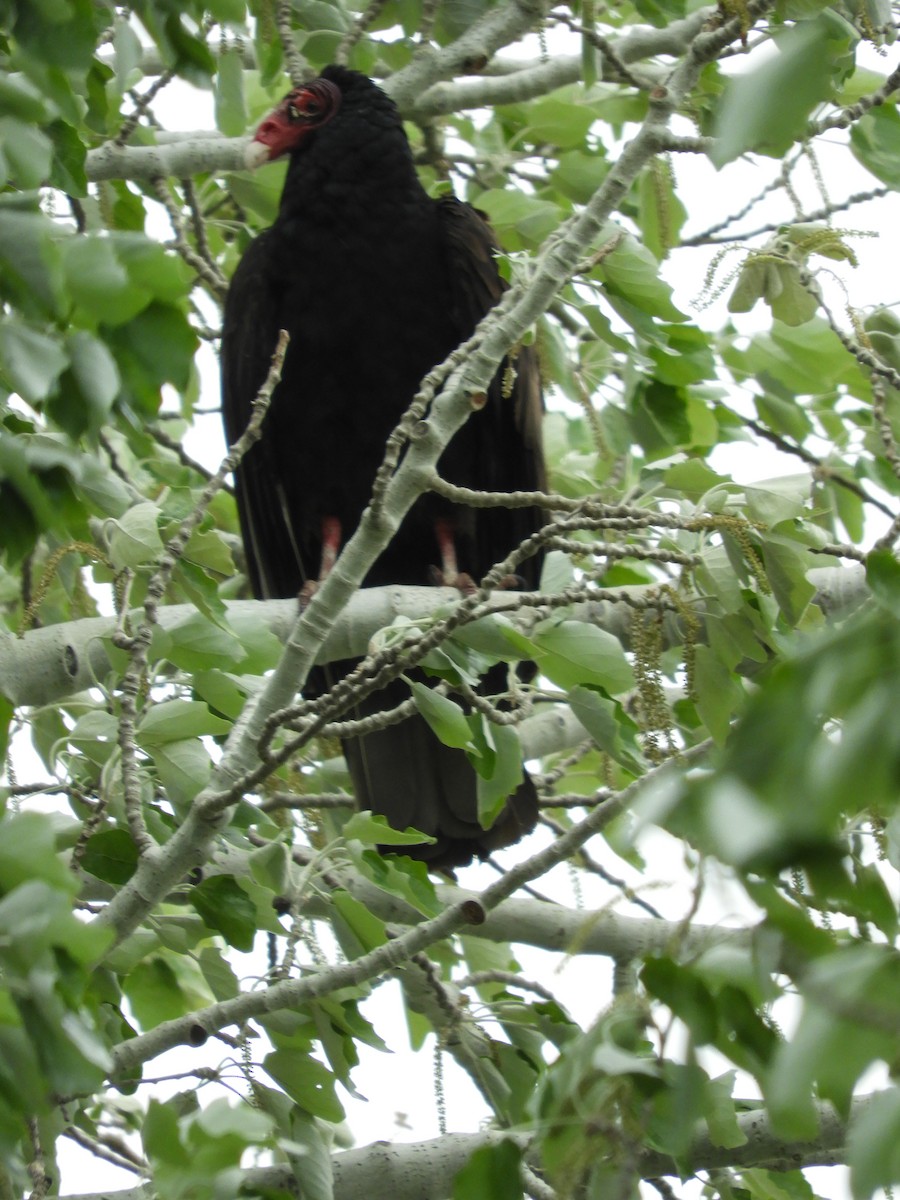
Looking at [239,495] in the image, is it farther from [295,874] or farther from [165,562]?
[165,562]

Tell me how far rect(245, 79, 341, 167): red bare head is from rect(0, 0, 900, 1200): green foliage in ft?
0.39

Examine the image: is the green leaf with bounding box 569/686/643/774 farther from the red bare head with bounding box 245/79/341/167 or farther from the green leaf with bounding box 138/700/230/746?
the red bare head with bounding box 245/79/341/167

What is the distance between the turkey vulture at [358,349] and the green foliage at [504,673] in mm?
147

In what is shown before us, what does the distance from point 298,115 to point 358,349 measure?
28.3 inches

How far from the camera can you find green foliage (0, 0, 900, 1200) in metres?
0.92

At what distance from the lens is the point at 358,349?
3.70m

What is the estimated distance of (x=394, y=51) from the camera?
3.47 meters

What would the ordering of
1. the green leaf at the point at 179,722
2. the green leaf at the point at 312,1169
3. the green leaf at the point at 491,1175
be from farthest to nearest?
the green leaf at the point at 179,722, the green leaf at the point at 312,1169, the green leaf at the point at 491,1175

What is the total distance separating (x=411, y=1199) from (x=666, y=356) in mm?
1546

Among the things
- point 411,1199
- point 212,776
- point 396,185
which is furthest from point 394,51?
point 411,1199

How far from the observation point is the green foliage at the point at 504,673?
3.01 ft

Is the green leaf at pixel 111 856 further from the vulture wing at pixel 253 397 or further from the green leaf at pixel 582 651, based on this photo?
the vulture wing at pixel 253 397

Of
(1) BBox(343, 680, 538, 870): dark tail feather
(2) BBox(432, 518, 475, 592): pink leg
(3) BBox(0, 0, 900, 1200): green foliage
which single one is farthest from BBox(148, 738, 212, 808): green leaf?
(2) BBox(432, 518, 475, 592): pink leg

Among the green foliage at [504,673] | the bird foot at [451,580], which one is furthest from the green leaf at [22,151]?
the bird foot at [451,580]
